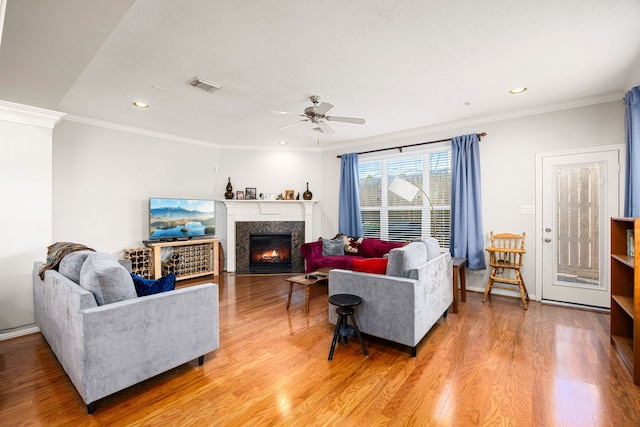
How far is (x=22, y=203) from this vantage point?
308 centimetres

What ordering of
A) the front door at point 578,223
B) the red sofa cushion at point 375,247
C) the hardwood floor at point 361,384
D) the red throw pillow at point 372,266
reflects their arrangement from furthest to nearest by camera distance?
the red sofa cushion at point 375,247 < the front door at point 578,223 < the red throw pillow at point 372,266 < the hardwood floor at point 361,384

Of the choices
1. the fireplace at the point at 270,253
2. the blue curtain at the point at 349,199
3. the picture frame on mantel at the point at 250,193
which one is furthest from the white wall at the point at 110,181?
the blue curtain at the point at 349,199

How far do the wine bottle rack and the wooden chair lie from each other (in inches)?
209

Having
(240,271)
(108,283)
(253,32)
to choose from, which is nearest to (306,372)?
(108,283)

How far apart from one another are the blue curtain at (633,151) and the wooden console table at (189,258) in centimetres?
594

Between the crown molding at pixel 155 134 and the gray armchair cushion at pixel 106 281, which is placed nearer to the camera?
the gray armchair cushion at pixel 106 281

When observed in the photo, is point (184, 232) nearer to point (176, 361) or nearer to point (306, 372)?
point (176, 361)

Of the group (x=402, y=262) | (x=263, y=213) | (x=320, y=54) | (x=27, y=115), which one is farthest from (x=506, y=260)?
(x=27, y=115)

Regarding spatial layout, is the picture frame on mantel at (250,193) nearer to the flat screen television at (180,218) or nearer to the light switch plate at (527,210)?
the flat screen television at (180,218)

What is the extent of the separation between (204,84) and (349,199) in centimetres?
343

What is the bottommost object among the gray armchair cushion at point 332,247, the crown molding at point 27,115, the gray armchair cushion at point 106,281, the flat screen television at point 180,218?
the gray armchair cushion at point 332,247

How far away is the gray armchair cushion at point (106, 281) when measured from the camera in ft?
6.31

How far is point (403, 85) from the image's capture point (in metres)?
3.26

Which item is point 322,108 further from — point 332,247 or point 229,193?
point 229,193
